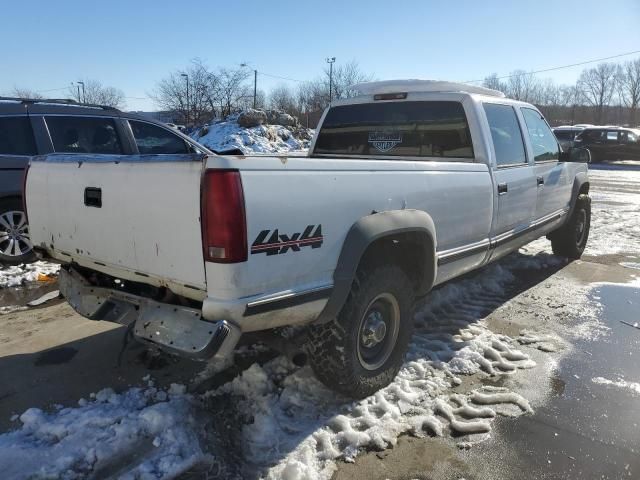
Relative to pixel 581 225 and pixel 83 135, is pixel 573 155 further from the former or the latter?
pixel 83 135

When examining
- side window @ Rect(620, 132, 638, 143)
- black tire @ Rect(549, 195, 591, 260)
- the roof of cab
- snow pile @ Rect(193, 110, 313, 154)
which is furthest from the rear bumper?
side window @ Rect(620, 132, 638, 143)

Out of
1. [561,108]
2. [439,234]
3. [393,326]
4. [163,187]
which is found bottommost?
[393,326]

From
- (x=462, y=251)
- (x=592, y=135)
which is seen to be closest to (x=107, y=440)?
(x=462, y=251)

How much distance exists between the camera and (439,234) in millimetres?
3553

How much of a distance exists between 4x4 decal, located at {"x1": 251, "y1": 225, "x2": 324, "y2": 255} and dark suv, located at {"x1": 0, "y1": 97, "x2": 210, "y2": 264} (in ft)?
14.9

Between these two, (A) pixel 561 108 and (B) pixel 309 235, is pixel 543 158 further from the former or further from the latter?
(A) pixel 561 108

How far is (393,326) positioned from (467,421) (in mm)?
739

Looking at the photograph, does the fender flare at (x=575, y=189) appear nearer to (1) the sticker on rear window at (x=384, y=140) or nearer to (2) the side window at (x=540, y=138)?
(2) the side window at (x=540, y=138)

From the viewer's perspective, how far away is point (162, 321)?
8.34 ft

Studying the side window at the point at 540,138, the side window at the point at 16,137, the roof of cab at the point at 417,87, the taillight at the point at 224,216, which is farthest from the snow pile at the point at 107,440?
the side window at the point at 540,138

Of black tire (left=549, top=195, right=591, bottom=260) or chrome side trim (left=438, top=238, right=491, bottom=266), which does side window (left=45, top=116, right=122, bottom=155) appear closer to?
chrome side trim (left=438, top=238, right=491, bottom=266)

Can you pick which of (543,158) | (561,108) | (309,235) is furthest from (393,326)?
(561,108)

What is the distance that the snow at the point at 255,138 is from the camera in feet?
71.9

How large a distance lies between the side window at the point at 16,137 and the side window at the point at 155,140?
1.21 metres
